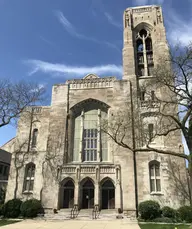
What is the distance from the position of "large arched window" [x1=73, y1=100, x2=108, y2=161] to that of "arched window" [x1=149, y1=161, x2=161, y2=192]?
16.3 ft

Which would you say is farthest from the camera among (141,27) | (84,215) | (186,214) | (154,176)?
(141,27)

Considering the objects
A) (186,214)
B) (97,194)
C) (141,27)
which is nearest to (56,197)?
(97,194)

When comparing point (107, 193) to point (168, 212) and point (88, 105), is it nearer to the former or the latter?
point (168, 212)

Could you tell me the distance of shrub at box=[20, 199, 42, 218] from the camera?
65.2ft

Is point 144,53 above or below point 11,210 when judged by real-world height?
above

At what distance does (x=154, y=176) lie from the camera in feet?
72.0

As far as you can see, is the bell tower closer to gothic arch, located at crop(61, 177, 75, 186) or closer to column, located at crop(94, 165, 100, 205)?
column, located at crop(94, 165, 100, 205)

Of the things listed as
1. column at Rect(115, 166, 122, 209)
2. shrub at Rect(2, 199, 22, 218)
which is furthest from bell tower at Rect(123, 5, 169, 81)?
shrub at Rect(2, 199, 22, 218)

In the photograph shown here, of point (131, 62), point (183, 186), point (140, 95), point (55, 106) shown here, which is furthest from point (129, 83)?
point (183, 186)

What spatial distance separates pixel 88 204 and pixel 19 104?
487 inches

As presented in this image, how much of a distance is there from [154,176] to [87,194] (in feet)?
23.7

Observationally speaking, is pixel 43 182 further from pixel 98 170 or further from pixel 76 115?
pixel 76 115

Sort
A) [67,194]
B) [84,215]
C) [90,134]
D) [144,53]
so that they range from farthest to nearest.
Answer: [144,53]
[90,134]
[67,194]
[84,215]

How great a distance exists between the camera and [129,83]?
26.0m
